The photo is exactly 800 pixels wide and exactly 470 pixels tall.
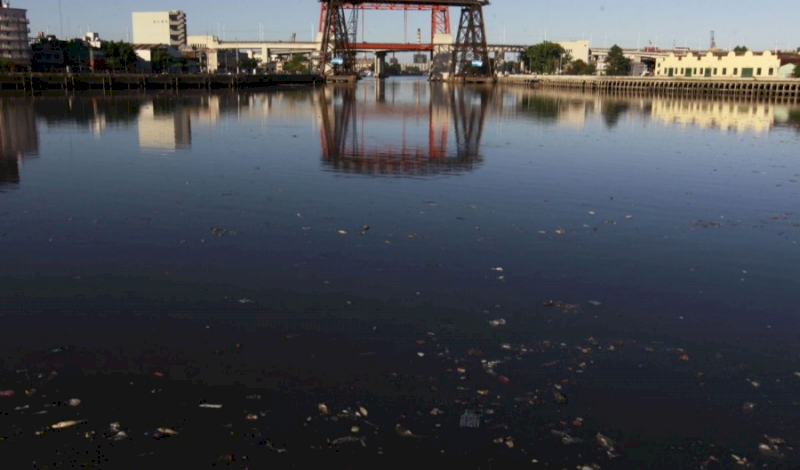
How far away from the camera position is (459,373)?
22.8ft

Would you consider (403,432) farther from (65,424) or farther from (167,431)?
(65,424)

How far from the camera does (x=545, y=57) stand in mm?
168000

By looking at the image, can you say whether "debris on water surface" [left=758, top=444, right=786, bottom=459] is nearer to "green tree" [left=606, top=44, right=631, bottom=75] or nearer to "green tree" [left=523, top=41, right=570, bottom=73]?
"green tree" [left=606, top=44, right=631, bottom=75]

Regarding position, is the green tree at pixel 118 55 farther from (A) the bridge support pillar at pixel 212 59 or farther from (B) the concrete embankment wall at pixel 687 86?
(B) the concrete embankment wall at pixel 687 86

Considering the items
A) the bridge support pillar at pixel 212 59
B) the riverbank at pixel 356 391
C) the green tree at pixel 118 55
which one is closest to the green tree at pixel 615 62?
the green tree at pixel 118 55

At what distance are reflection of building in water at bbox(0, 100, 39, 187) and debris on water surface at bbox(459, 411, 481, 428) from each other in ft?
49.0

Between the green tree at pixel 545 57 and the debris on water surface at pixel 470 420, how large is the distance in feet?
554

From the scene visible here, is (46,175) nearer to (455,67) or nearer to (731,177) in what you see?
(731,177)

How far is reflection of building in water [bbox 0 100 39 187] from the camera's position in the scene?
742 inches

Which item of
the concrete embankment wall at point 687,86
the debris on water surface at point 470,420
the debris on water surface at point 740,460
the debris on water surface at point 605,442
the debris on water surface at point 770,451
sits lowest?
the debris on water surface at point 740,460

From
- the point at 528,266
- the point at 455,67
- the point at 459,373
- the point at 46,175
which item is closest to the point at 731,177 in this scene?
the point at 528,266

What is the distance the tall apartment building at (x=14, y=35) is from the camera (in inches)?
4523

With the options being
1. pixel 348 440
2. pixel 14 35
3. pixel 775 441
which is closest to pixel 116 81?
pixel 14 35

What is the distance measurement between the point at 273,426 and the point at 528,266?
18.6ft
